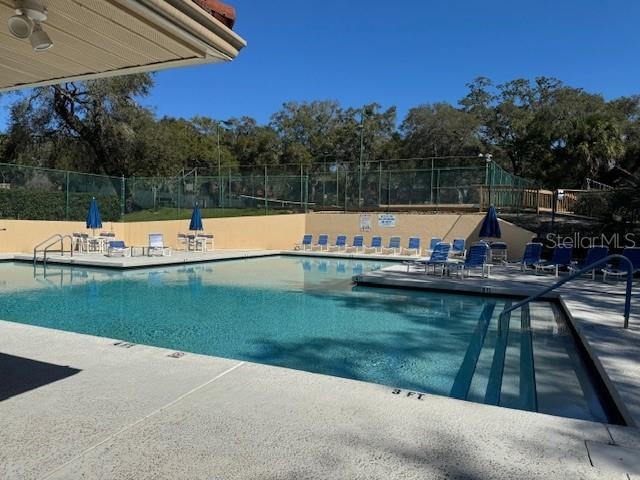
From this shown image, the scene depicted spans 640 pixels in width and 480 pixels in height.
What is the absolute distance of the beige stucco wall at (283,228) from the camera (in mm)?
19297

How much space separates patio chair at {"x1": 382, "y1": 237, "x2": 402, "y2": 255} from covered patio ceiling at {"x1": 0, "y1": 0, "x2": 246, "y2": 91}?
55.2 ft

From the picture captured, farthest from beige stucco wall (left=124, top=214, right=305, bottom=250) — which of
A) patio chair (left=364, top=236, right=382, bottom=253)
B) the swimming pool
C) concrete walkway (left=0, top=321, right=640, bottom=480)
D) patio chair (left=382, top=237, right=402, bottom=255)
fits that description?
concrete walkway (left=0, top=321, right=640, bottom=480)

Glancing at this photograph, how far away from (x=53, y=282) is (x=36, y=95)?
17.8m

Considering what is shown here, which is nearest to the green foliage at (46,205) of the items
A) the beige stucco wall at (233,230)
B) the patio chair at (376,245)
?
the beige stucco wall at (233,230)

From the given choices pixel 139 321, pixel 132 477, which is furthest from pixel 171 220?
pixel 132 477

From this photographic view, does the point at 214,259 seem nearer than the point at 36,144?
Yes

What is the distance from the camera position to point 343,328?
23.9 ft

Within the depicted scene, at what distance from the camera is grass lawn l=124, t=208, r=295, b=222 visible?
882 inches

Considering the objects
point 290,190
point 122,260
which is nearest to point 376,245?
point 290,190

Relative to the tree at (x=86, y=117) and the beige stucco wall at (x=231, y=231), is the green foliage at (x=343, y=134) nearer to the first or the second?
the tree at (x=86, y=117)

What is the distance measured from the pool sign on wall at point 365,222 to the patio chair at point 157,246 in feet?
28.9

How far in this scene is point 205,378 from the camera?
13.0 feet

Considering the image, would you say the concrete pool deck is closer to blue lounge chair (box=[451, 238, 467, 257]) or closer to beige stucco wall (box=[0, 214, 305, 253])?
blue lounge chair (box=[451, 238, 467, 257])

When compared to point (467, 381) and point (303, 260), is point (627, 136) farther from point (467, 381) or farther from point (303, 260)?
point (467, 381)
